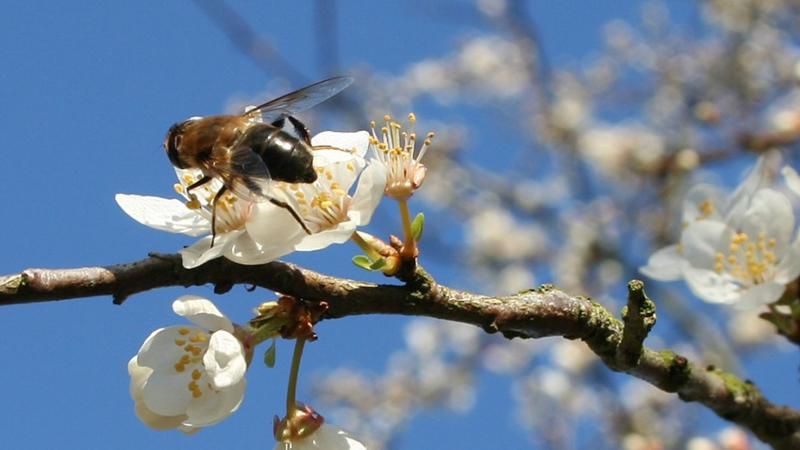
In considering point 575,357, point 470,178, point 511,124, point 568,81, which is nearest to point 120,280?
point 470,178

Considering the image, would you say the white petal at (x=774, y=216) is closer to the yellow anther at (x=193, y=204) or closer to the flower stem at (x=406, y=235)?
the flower stem at (x=406, y=235)

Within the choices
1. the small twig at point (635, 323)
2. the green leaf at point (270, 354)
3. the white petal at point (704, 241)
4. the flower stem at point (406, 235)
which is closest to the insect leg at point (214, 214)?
the green leaf at point (270, 354)

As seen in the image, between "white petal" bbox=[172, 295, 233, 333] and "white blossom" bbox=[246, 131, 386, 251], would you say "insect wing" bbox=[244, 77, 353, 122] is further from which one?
"white petal" bbox=[172, 295, 233, 333]

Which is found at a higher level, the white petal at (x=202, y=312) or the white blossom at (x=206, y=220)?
the white blossom at (x=206, y=220)

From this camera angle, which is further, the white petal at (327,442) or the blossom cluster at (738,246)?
the blossom cluster at (738,246)

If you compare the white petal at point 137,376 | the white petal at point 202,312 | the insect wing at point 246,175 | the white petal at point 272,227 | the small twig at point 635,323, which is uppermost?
the small twig at point 635,323

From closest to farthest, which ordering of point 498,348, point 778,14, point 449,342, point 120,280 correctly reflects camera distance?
point 120,280, point 778,14, point 498,348, point 449,342

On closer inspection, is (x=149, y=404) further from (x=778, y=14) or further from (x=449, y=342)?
(x=449, y=342)

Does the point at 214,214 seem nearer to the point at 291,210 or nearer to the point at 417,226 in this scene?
the point at 291,210
